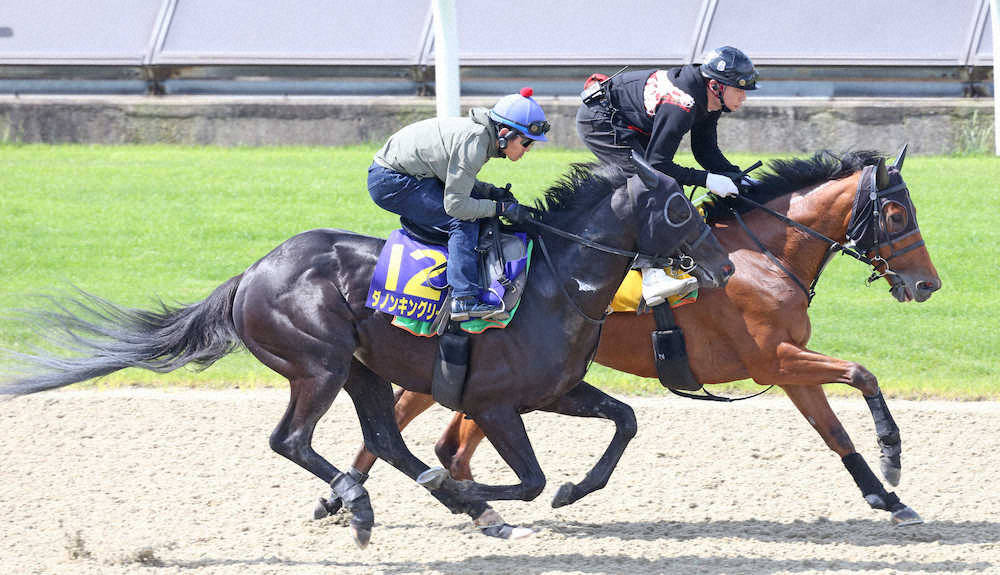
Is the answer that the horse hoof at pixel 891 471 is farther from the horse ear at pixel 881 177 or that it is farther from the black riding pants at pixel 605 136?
the black riding pants at pixel 605 136

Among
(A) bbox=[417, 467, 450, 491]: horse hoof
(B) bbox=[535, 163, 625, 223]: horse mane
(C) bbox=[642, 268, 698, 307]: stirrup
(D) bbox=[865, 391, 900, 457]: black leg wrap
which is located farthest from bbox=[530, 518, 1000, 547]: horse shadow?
(B) bbox=[535, 163, 625, 223]: horse mane

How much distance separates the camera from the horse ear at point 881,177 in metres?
5.74

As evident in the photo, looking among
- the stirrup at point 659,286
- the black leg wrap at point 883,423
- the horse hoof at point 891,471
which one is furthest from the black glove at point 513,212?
the horse hoof at point 891,471

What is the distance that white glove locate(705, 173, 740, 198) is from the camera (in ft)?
19.2

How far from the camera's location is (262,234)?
38.8 ft

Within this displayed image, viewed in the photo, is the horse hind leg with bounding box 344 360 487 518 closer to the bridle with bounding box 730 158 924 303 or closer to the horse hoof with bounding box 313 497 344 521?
the horse hoof with bounding box 313 497 344 521

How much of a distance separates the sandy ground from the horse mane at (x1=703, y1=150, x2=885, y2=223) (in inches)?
54.5

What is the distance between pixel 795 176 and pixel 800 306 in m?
0.67

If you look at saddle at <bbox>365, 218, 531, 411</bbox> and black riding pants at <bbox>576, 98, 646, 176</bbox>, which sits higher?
black riding pants at <bbox>576, 98, 646, 176</bbox>

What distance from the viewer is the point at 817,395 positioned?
5.82 metres

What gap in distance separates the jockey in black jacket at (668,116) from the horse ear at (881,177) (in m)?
0.63

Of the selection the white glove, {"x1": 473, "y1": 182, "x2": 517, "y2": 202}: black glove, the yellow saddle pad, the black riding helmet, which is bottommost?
the yellow saddle pad

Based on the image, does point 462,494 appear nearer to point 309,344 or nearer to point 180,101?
point 309,344

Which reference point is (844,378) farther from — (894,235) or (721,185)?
(721,185)
